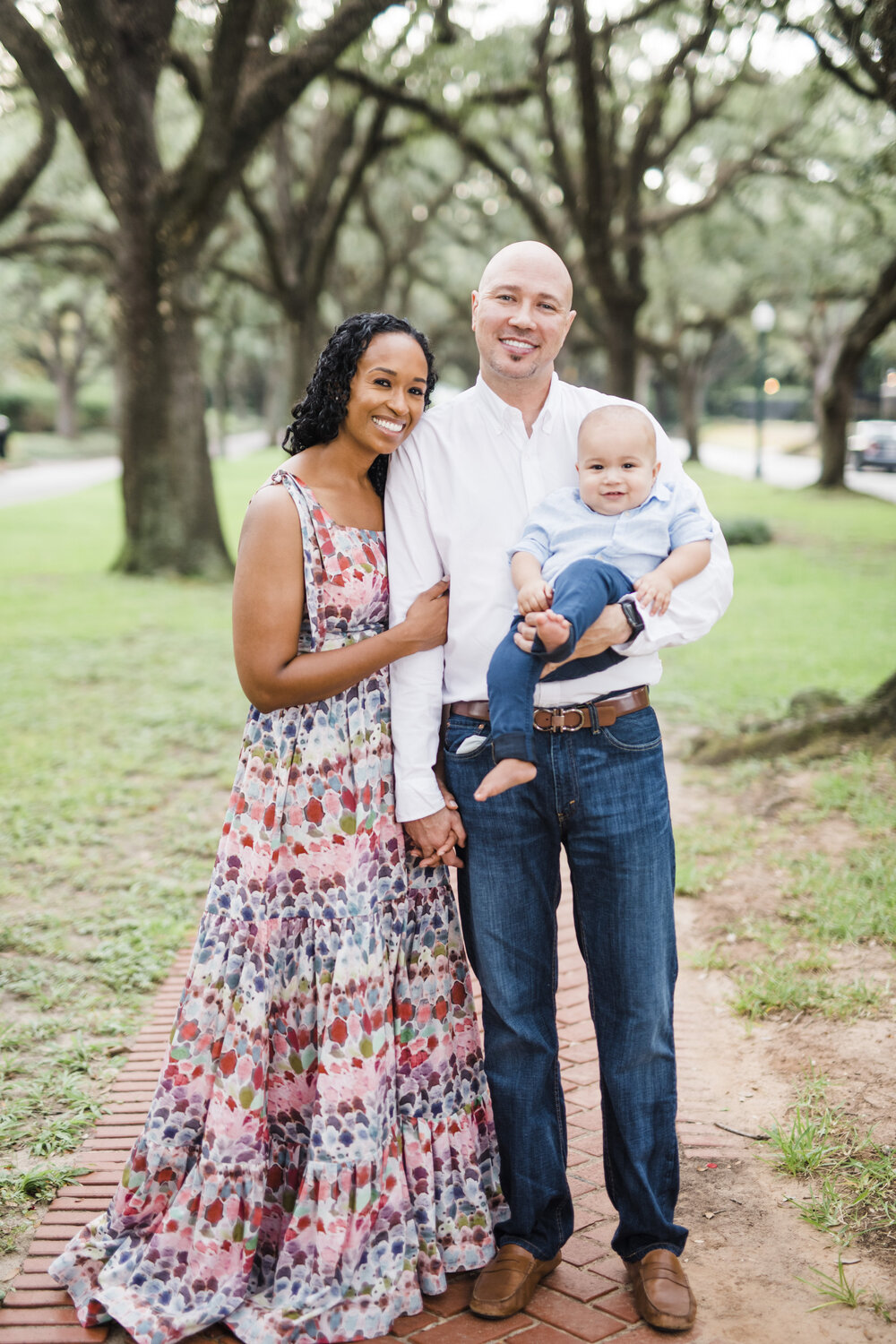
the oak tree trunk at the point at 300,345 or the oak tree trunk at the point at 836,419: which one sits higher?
the oak tree trunk at the point at 300,345

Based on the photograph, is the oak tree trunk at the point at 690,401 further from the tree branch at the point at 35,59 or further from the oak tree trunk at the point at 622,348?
the tree branch at the point at 35,59

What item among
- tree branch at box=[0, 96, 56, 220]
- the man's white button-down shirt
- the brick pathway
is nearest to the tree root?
the brick pathway

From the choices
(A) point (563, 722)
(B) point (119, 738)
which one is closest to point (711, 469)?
(B) point (119, 738)

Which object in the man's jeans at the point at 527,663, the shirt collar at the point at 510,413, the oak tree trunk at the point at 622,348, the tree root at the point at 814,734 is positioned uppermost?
the oak tree trunk at the point at 622,348

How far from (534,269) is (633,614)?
31.4 inches

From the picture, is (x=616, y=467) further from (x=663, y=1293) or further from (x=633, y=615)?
(x=663, y=1293)

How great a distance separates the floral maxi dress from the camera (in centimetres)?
261

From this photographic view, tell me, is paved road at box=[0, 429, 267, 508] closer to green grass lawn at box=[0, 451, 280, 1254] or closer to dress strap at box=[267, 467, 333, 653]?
green grass lawn at box=[0, 451, 280, 1254]

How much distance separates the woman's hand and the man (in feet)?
0.10

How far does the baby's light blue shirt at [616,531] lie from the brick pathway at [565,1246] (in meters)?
1.64

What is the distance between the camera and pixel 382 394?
267cm

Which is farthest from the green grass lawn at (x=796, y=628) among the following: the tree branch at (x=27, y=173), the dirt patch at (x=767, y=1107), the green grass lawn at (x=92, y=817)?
the tree branch at (x=27, y=173)

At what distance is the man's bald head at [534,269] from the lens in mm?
2609

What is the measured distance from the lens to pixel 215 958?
272 centimetres
